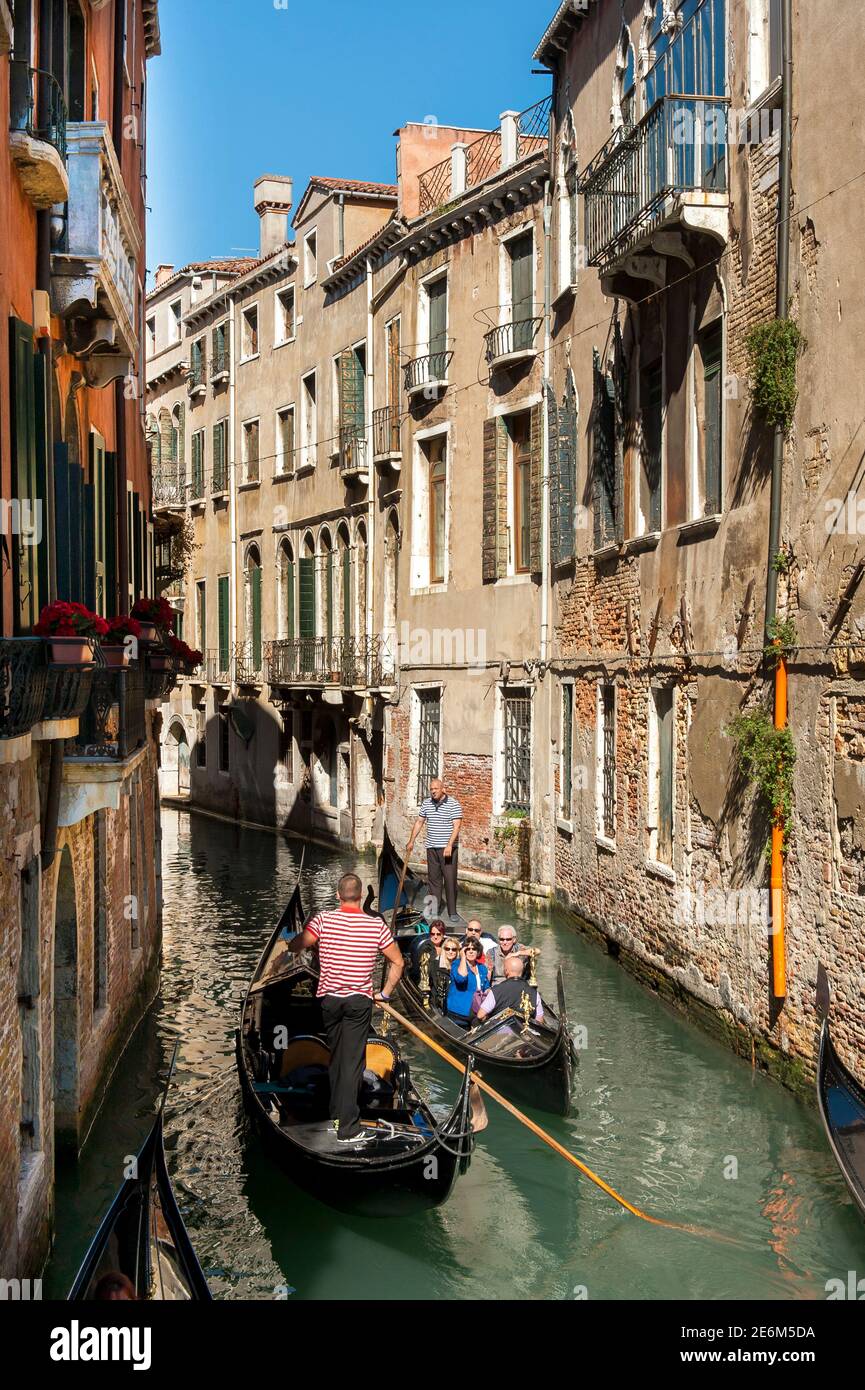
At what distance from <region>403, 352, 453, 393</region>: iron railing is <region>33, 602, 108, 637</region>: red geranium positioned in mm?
12921

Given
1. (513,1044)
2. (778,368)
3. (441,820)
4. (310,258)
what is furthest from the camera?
(310,258)

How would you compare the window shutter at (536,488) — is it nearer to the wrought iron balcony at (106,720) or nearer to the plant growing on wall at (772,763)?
the plant growing on wall at (772,763)

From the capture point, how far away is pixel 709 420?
10.8 metres

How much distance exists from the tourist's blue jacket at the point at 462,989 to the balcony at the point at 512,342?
811 centimetres

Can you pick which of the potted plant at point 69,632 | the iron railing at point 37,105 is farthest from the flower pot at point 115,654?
the iron railing at point 37,105

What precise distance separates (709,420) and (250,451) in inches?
685

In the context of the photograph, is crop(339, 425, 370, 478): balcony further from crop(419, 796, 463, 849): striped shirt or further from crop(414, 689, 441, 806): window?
crop(419, 796, 463, 849): striped shirt

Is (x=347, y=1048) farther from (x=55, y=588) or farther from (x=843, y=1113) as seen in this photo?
(x=55, y=588)

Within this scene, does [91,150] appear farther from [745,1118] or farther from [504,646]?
[504,646]

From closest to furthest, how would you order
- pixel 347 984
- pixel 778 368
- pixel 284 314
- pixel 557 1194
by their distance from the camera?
pixel 347 984
pixel 557 1194
pixel 778 368
pixel 284 314

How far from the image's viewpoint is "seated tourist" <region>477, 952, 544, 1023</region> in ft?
31.9

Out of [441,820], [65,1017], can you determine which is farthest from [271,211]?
[65,1017]

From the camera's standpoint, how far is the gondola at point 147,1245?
5.25 m

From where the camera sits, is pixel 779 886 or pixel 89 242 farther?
pixel 779 886
